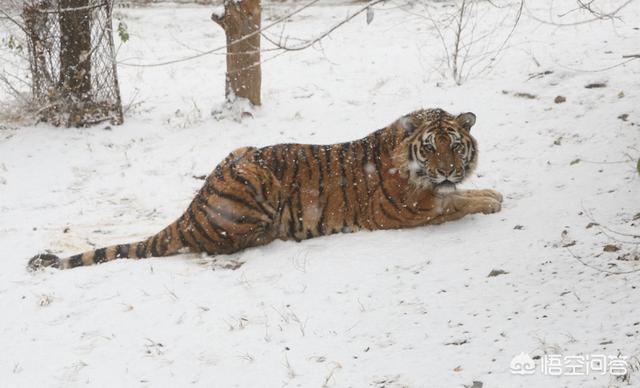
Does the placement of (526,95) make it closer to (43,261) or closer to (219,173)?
(219,173)

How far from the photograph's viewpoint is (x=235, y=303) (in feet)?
16.6

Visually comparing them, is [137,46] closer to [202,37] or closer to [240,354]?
[202,37]

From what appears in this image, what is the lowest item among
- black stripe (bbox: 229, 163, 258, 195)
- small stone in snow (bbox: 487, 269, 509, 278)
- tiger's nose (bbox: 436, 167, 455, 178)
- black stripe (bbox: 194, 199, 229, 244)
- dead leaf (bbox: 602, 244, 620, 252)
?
small stone in snow (bbox: 487, 269, 509, 278)

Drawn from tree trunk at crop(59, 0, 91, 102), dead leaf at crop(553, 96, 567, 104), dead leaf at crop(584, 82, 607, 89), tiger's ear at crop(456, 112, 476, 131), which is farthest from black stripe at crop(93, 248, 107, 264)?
dead leaf at crop(584, 82, 607, 89)

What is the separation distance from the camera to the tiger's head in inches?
230

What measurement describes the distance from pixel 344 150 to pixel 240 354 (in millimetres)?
2396

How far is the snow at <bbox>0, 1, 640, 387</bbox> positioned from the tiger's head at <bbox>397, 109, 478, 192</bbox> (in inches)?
16.5

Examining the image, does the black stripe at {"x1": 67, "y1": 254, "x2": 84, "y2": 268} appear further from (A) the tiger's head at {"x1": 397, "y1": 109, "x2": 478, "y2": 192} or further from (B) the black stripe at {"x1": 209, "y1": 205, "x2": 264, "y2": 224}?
(A) the tiger's head at {"x1": 397, "y1": 109, "x2": 478, "y2": 192}

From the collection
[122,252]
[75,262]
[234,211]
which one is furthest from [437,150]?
[75,262]

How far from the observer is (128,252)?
5.95 m

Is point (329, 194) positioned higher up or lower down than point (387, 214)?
higher up

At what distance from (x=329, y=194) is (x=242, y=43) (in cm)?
338

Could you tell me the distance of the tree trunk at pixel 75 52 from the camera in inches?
364

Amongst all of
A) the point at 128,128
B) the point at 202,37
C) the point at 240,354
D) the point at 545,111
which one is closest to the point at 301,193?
the point at 240,354
